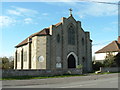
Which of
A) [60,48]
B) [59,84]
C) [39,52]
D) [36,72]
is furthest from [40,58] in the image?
[59,84]

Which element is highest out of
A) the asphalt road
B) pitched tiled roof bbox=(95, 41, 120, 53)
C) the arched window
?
the arched window

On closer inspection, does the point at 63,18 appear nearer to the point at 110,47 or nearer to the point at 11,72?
the point at 11,72

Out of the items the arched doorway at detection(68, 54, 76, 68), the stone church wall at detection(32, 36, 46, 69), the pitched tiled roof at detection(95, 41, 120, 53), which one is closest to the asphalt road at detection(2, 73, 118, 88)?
the stone church wall at detection(32, 36, 46, 69)

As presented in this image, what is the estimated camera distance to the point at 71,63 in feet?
130

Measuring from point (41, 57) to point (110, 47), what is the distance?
2500cm

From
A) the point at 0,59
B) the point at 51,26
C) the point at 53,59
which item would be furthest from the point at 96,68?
the point at 0,59

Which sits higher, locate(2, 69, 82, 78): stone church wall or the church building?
the church building

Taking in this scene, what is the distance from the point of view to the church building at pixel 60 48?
118ft

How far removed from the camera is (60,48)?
37.8m

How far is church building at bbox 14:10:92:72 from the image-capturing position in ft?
118

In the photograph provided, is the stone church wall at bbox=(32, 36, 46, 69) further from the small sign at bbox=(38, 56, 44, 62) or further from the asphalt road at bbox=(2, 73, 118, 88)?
the asphalt road at bbox=(2, 73, 118, 88)

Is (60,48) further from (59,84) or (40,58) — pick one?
(59,84)

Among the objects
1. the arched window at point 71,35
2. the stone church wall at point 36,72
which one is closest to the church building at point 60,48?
the arched window at point 71,35

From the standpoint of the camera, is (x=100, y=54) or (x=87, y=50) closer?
(x=87, y=50)
